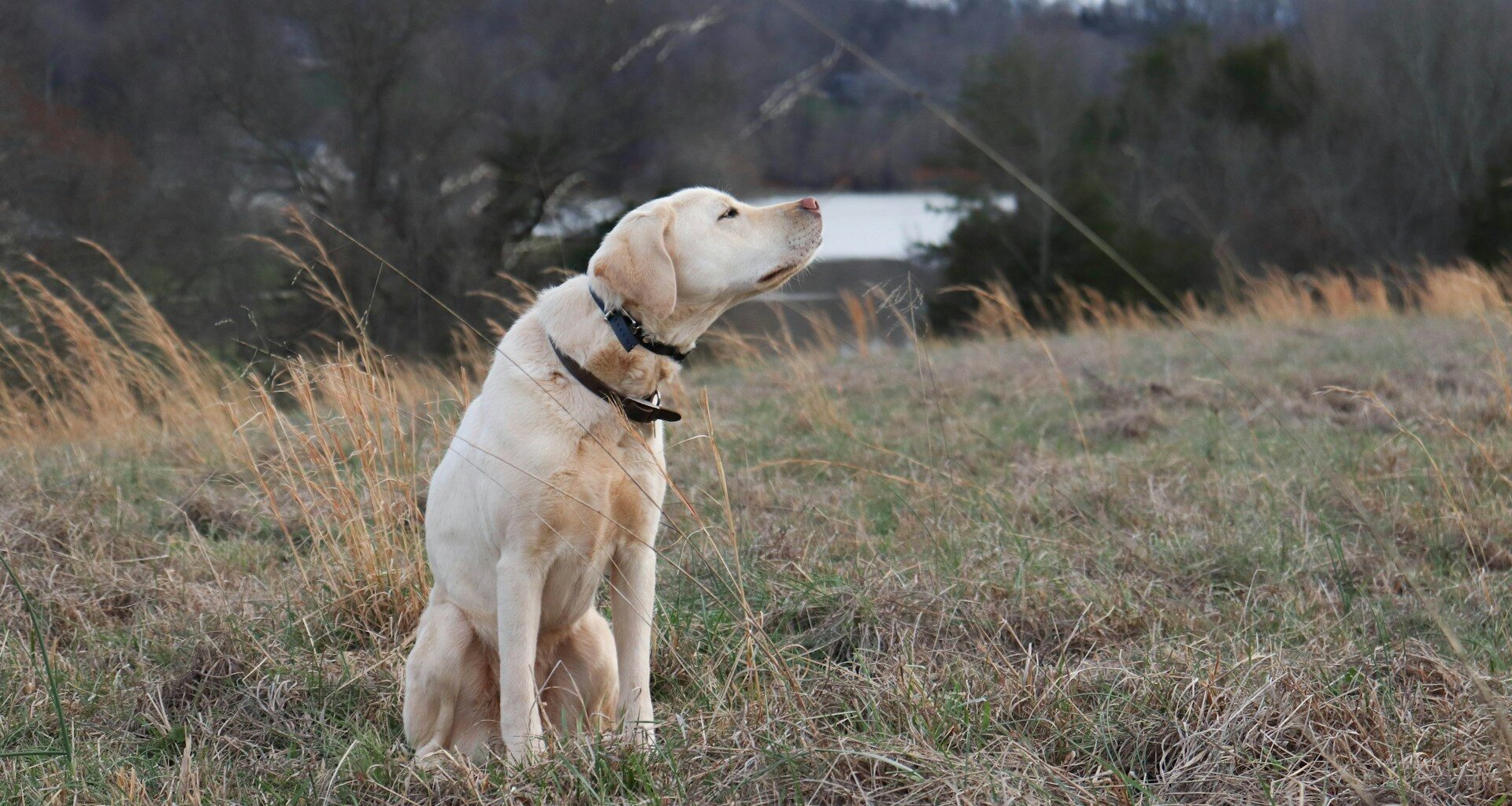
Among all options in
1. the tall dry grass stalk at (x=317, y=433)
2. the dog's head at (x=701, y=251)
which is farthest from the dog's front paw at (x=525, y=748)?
the dog's head at (x=701, y=251)

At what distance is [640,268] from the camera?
236 cm

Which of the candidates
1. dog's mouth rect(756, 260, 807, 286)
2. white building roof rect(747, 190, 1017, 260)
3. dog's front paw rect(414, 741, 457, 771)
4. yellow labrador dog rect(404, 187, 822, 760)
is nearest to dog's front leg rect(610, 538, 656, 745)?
yellow labrador dog rect(404, 187, 822, 760)

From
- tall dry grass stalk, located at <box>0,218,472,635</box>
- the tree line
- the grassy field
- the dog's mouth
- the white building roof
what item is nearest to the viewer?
the grassy field

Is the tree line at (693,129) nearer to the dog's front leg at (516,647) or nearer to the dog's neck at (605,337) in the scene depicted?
the dog's neck at (605,337)

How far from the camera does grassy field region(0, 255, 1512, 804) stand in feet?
6.59

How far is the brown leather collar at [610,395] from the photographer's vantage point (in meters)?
2.36

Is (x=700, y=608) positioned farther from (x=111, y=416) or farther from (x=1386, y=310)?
(x=1386, y=310)

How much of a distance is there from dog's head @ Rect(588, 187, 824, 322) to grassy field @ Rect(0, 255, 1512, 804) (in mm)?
357

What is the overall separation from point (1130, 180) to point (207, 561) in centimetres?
2693

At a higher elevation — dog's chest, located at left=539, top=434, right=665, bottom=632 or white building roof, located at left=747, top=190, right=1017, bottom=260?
dog's chest, located at left=539, top=434, right=665, bottom=632

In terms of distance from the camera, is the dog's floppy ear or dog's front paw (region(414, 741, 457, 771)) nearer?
dog's front paw (region(414, 741, 457, 771))

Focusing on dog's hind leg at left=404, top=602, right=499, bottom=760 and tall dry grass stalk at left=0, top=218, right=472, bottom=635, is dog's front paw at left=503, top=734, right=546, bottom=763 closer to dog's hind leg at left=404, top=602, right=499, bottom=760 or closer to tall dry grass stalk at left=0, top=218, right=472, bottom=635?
dog's hind leg at left=404, top=602, right=499, bottom=760

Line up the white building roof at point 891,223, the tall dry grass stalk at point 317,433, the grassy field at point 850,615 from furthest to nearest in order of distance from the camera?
the white building roof at point 891,223 → the tall dry grass stalk at point 317,433 → the grassy field at point 850,615

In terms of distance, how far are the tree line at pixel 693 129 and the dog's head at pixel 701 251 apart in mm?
2733
